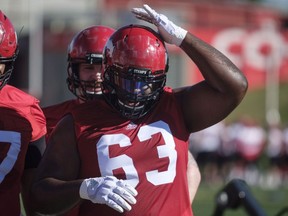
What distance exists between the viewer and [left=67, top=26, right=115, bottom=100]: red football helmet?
4.75 meters

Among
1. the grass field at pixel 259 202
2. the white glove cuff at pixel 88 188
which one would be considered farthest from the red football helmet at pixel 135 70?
the grass field at pixel 259 202

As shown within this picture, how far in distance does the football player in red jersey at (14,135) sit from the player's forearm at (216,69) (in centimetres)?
85

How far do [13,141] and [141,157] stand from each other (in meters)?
0.70

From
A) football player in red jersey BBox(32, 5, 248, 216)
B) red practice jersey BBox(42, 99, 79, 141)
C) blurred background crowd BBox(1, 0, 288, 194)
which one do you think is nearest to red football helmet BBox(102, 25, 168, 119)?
football player in red jersey BBox(32, 5, 248, 216)

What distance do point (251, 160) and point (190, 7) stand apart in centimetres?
1411

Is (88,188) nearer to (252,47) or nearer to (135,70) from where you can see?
(135,70)

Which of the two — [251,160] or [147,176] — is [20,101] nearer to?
[147,176]

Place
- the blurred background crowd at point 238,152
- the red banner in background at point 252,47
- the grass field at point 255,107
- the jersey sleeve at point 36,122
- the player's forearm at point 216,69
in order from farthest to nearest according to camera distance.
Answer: the grass field at point 255,107
the red banner in background at point 252,47
the blurred background crowd at point 238,152
the jersey sleeve at point 36,122
the player's forearm at point 216,69

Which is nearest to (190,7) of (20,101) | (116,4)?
(116,4)

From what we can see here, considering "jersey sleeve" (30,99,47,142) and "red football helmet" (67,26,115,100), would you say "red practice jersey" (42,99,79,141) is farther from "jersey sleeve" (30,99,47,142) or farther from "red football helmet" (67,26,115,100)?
"jersey sleeve" (30,99,47,142)

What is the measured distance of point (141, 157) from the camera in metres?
3.45

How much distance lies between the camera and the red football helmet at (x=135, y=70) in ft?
11.4

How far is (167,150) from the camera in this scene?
3451 millimetres

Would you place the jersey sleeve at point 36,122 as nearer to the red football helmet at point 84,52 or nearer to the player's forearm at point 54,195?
the player's forearm at point 54,195
